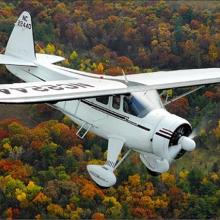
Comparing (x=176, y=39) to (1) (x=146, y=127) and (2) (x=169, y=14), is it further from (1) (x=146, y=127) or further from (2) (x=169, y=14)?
(1) (x=146, y=127)

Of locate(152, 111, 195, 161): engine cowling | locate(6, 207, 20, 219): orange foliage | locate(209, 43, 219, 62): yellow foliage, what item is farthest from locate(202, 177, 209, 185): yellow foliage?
locate(209, 43, 219, 62): yellow foliage

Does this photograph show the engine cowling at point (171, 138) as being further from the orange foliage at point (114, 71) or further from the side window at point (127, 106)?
the orange foliage at point (114, 71)

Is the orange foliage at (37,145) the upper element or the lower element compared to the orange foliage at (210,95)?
upper

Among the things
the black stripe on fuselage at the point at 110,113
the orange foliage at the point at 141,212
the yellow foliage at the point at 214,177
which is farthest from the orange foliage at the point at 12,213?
the yellow foliage at the point at 214,177

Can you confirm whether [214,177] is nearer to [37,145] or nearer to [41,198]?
[37,145]

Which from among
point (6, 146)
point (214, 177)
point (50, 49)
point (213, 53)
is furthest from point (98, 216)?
point (213, 53)

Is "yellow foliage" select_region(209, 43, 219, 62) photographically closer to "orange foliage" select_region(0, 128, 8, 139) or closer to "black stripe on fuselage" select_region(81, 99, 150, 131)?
"orange foliage" select_region(0, 128, 8, 139)

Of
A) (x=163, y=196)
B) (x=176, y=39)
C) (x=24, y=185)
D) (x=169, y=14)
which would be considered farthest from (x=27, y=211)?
(x=169, y=14)
